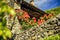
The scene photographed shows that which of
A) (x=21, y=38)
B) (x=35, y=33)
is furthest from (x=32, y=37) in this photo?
(x=21, y=38)

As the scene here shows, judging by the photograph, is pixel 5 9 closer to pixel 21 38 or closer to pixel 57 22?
pixel 57 22

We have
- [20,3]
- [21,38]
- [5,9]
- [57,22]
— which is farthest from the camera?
[20,3]

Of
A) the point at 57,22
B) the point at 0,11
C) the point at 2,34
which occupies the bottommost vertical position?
the point at 57,22

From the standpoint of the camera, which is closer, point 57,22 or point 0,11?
point 0,11

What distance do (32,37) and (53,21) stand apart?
1643 mm

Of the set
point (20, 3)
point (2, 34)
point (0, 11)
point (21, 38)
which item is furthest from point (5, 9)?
point (20, 3)

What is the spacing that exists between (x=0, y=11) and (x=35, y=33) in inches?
407

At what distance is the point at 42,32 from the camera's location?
12.7 m

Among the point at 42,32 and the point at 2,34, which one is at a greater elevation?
the point at 2,34

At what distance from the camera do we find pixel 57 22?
12359 millimetres

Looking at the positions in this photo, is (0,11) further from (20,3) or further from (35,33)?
(20,3)

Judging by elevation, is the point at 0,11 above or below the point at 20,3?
above

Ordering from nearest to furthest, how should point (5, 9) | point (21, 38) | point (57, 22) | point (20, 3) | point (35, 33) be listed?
1. point (5, 9)
2. point (57, 22)
3. point (35, 33)
4. point (21, 38)
5. point (20, 3)

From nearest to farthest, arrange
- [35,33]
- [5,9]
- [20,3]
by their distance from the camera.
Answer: [5,9] < [35,33] < [20,3]
